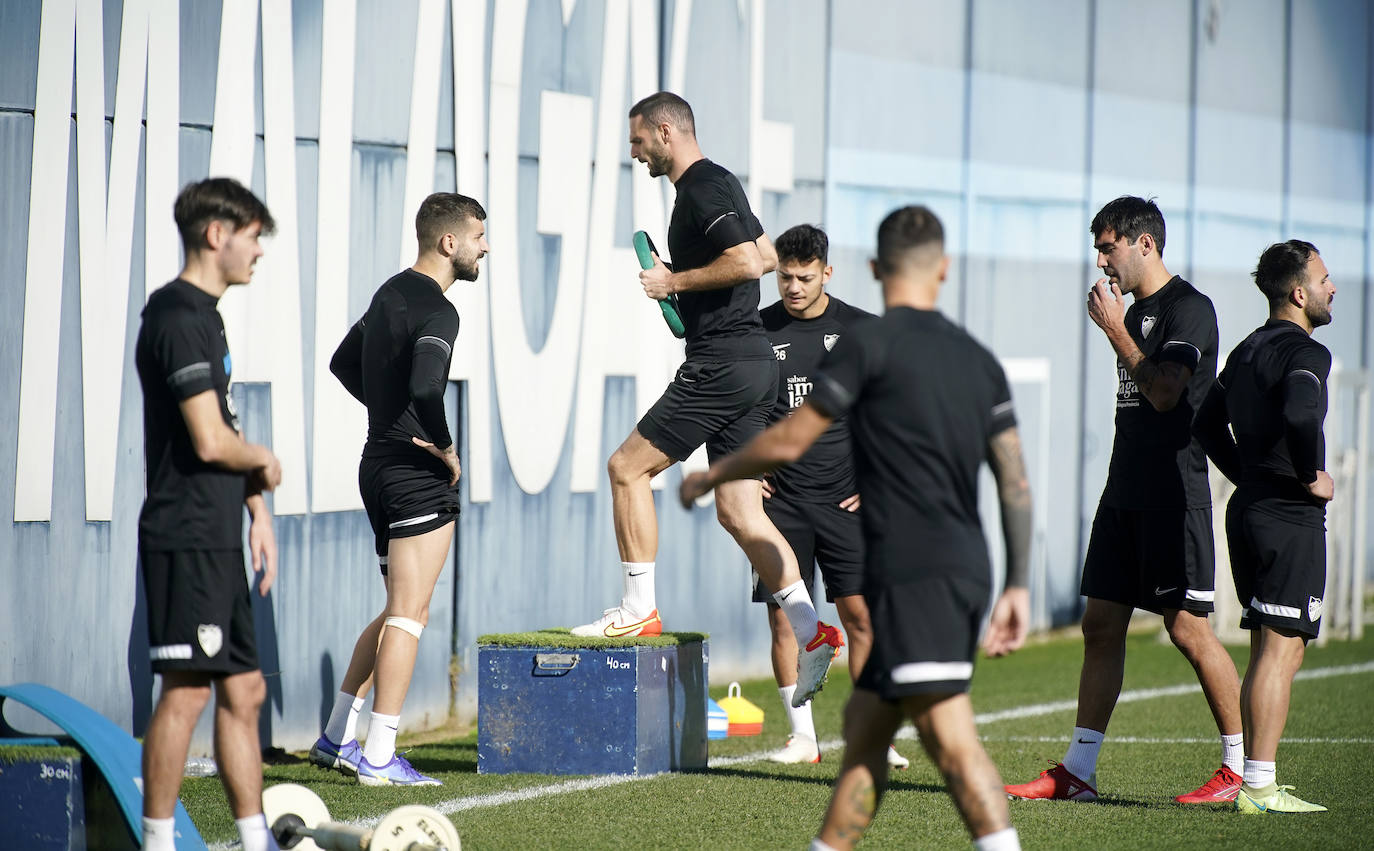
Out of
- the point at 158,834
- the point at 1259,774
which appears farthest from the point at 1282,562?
the point at 158,834

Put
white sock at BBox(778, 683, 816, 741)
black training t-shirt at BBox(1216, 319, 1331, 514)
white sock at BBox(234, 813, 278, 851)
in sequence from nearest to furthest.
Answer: white sock at BBox(234, 813, 278, 851), black training t-shirt at BBox(1216, 319, 1331, 514), white sock at BBox(778, 683, 816, 741)

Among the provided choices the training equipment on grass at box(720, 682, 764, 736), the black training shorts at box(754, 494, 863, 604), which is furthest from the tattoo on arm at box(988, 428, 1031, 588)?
the training equipment on grass at box(720, 682, 764, 736)

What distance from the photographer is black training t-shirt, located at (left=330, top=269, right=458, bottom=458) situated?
21.1 feet

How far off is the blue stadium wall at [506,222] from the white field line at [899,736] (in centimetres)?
184

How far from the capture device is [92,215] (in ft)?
22.5

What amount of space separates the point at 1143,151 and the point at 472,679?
858cm

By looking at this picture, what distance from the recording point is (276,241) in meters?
7.69

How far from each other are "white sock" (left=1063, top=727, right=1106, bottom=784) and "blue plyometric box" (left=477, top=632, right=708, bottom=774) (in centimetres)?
178

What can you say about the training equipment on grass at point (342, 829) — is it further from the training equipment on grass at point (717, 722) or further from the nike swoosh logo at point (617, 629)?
the training equipment on grass at point (717, 722)

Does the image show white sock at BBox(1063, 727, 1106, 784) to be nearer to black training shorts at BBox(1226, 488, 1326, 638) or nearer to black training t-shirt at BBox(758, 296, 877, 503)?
black training shorts at BBox(1226, 488, 1326, 638)

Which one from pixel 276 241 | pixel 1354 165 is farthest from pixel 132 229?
pixel 1354 165

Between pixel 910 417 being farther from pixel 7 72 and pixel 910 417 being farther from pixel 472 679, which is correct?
pixel 472 679

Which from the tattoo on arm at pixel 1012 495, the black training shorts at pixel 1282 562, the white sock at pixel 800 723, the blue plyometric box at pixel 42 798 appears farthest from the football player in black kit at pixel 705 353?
the blue plyometric box at pixel 42 798

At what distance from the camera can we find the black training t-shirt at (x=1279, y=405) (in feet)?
19.9
